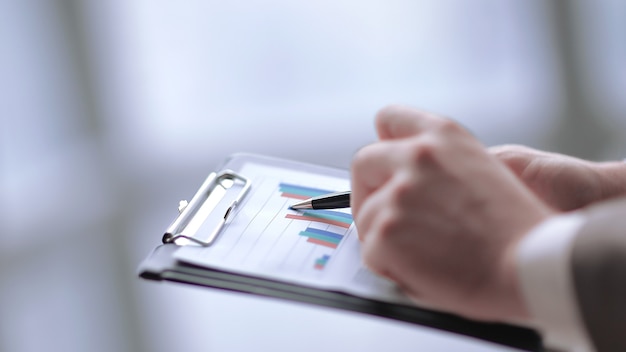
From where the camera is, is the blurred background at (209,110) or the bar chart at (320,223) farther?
the blurred background at (209,110)

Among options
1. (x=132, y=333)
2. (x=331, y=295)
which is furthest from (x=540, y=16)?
(x=331, y=295)

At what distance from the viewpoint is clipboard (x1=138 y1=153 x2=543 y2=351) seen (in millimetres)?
625

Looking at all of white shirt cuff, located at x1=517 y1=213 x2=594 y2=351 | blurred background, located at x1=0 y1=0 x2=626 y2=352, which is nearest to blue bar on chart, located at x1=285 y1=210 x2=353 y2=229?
white shirt cuff, located at x1=517 y1=213 x2=594 y2=351

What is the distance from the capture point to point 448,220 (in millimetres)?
581

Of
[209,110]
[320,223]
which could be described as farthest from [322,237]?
[209,110]

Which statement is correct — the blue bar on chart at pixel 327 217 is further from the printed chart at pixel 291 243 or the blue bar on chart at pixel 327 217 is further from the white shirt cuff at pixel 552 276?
the white shirt cuff at pixel 552 276

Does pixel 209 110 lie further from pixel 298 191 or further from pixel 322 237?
pixel 322 237

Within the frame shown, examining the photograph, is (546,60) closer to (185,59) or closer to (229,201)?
(185,59)

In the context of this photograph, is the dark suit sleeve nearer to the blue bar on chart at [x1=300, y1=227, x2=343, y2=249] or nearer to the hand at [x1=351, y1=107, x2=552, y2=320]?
the hand at [x1=351, y1=107, x2=552, y2=320]

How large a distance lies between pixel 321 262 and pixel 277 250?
0.16 ft

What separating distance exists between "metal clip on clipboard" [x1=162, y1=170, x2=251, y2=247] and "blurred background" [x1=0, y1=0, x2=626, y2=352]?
0.77 meters

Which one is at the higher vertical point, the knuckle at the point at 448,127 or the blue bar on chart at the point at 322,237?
the knuckle at the point at 448,127

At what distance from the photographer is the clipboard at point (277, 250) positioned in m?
0.62

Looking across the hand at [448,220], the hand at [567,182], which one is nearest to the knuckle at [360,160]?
the hand at [448,220]
